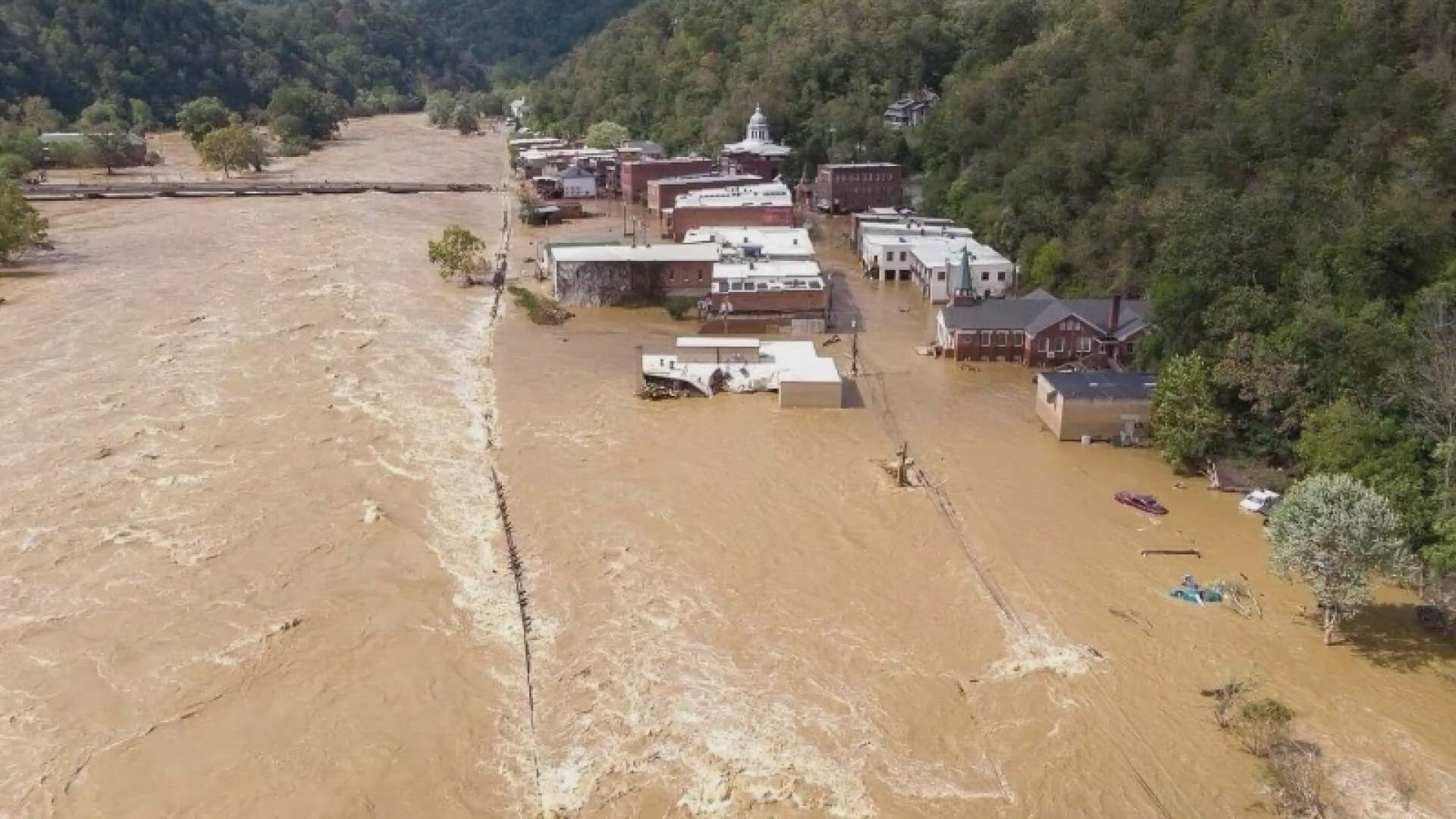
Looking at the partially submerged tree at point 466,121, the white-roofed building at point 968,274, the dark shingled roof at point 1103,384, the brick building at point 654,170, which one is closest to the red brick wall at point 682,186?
the brick building at point 654,170

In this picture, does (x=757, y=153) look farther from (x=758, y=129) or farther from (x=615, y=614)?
(x=615, y=614)

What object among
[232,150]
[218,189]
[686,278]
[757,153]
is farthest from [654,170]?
[232,150]

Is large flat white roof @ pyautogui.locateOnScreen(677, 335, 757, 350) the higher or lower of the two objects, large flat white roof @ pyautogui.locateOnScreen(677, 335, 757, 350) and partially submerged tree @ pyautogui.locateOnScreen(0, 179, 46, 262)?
the lower

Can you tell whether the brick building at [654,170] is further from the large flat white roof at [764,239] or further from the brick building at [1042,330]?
the brick building at [1042,330]

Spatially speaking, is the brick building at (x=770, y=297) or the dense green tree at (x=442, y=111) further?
the dense green tree at (x=442, y=111)

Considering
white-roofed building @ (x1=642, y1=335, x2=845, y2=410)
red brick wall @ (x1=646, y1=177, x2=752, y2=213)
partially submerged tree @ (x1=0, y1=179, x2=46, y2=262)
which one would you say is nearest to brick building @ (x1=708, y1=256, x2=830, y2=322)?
white-roofed building @ (x1=642, y1=335, x2=845, y2=410)

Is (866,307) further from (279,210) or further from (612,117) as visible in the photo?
(612,117)

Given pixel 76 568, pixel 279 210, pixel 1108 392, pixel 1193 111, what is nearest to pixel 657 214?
pixel 279 210

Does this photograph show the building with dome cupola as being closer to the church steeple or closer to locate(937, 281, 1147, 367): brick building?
the church steeple
